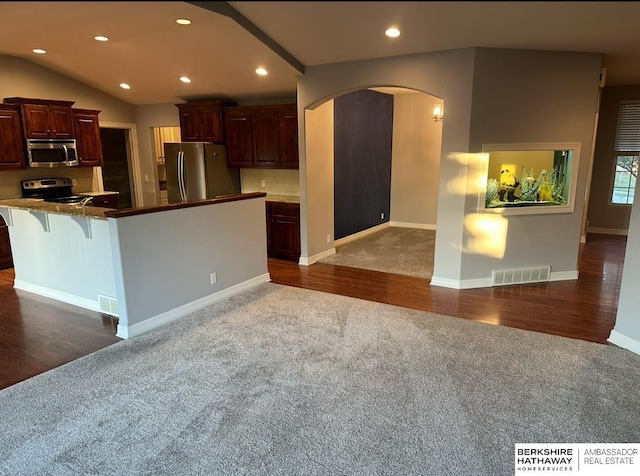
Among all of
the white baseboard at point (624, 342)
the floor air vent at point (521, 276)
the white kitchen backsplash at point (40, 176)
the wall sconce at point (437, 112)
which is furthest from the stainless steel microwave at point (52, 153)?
the white baseboard at point (624, 342)

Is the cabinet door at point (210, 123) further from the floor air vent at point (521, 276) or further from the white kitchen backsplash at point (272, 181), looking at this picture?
the floor air vent at point (521, 276)

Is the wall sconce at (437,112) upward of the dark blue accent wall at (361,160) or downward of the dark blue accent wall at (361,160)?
upward

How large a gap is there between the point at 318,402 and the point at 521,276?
3463 millimetres

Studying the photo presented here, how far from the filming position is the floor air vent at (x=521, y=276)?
4832mm

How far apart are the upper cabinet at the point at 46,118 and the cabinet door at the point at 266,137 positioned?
9.43 ft

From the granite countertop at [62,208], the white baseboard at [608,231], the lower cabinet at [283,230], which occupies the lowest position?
the white baseboard at [608,231]

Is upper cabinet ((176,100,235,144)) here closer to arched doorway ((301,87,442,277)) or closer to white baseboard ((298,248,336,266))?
arched doorway ((301,87,442,277))

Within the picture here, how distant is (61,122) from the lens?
6.07 m

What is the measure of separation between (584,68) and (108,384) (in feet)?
18.4

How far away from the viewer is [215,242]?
4.29 m

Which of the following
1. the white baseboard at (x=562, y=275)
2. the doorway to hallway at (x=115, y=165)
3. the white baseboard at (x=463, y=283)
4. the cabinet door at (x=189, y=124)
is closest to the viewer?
the white baseboard at (x=463, y=283)

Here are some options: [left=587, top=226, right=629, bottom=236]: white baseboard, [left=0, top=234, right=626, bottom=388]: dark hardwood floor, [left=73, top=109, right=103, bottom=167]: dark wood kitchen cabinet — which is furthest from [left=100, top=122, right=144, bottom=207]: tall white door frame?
[left=587, top=226, right=629, bottom=236]: white baseboard

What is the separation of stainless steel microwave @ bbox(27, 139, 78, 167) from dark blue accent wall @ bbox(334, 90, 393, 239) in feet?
13.8

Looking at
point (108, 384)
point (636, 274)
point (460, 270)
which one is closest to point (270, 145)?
point (460, 270)
